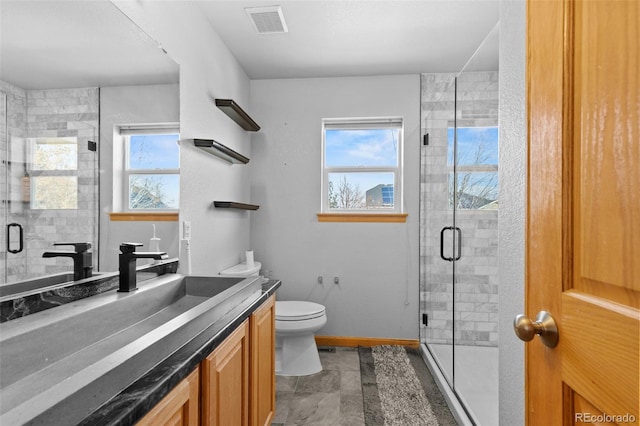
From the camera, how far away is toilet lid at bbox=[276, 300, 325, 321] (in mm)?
2584

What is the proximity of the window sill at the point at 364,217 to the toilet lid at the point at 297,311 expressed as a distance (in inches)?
32.3

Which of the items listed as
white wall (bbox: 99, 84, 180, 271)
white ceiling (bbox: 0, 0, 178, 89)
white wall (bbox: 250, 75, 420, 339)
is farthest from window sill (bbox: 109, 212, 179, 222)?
white wall (bbox: 250, 75, 420, 339)

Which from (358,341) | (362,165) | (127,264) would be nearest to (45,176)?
(127,264)

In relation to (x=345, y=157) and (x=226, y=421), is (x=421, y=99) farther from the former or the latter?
(x=226, y=421)

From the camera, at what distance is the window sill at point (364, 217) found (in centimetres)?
319

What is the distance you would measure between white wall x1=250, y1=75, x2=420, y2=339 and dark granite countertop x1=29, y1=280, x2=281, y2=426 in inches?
84.7

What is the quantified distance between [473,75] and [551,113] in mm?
1602

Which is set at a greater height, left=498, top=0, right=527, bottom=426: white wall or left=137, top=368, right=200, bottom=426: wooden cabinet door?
left=498, top=0, right=527, bottom=426: white wall

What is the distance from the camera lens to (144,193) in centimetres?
170

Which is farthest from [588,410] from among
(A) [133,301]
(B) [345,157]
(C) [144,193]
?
(B) [345,157]

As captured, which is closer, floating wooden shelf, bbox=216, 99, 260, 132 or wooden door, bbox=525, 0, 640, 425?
wooden door, bbox=525, 0, 640, 425

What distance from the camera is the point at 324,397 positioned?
2.28 meters

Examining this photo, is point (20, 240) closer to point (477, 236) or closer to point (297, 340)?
point (297, 340)

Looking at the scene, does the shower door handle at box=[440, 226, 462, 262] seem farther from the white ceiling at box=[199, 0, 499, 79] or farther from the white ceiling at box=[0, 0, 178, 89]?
→ the white ceiling at box=[0, 0, 178, 89]
